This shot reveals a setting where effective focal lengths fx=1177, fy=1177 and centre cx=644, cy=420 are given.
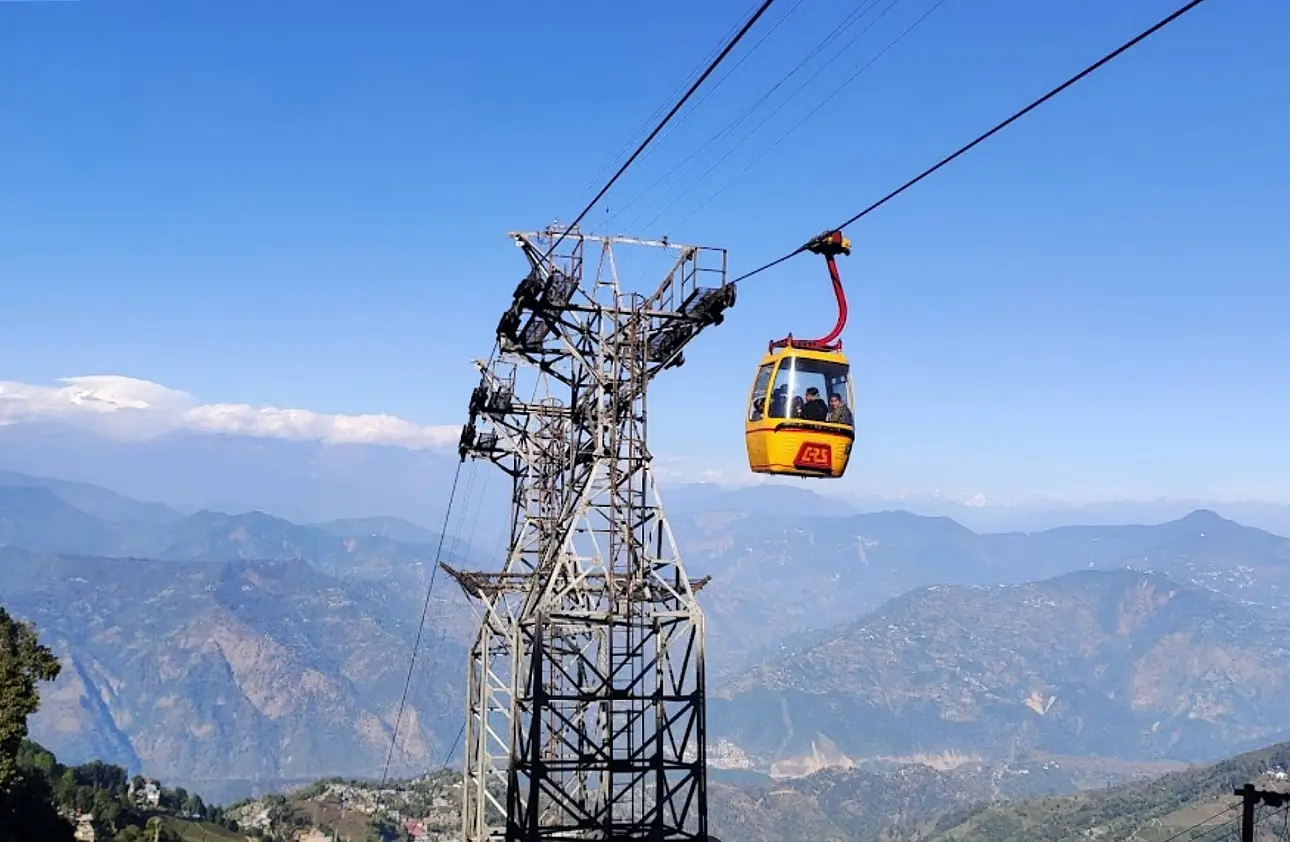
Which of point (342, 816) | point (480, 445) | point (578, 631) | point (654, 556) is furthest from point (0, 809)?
point (342, 816)

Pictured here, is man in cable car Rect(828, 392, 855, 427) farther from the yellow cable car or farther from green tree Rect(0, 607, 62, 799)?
green tree Rect(0, 607, 62, 799)

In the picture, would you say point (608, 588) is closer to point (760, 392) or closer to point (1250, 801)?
point (760, 392)

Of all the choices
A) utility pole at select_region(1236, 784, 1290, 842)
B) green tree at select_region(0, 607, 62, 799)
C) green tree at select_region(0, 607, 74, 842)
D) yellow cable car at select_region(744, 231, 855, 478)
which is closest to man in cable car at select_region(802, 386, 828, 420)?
yellow cable car at select_region(744, 231, 855, 478)

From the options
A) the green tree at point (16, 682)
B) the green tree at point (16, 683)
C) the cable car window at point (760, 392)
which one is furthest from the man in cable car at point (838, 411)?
the green tree at point (16, 683)

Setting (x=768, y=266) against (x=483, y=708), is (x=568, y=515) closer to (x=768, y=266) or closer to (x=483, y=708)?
(x=483, y=708)

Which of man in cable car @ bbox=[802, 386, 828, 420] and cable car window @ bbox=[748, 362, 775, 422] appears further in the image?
cable car window @ bbox=[748, 362, 775, 422]

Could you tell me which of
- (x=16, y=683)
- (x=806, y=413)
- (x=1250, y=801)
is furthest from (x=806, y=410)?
(x=16, y=683)
